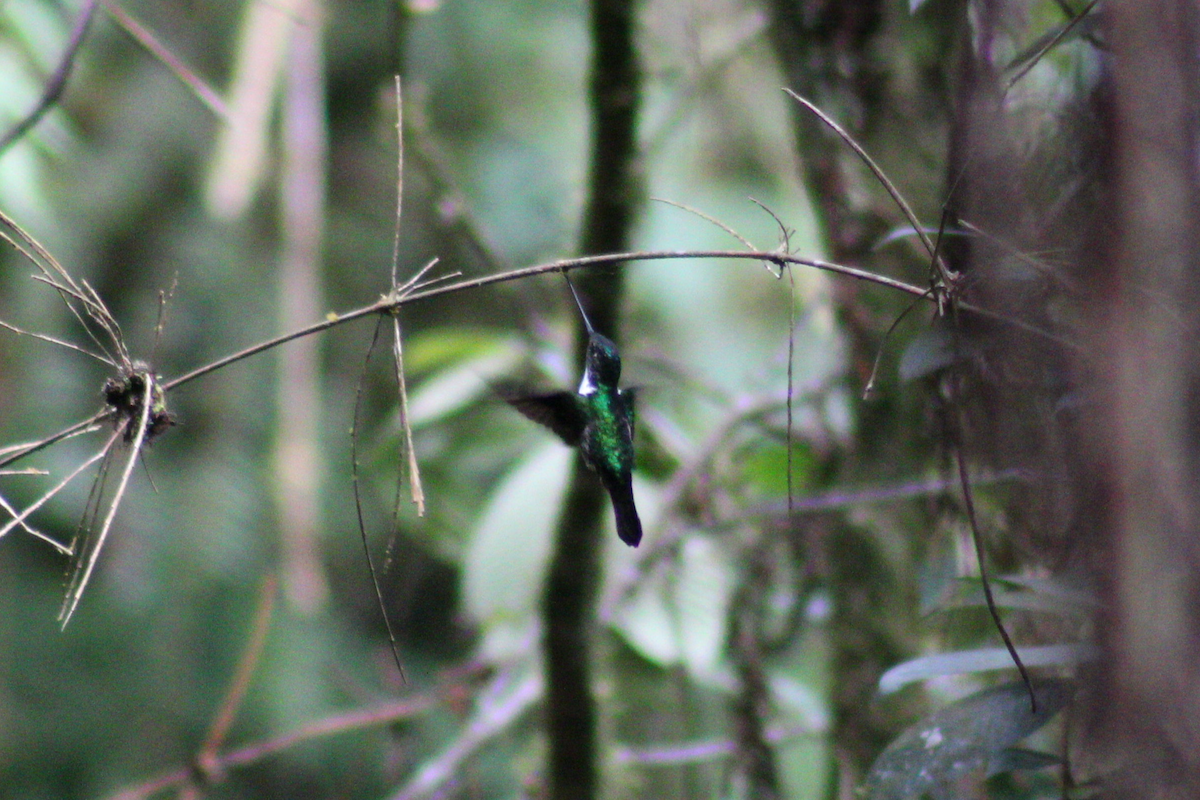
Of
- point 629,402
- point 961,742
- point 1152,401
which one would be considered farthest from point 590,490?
point 1152,401

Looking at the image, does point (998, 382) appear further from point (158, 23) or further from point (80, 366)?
point (158, 23)

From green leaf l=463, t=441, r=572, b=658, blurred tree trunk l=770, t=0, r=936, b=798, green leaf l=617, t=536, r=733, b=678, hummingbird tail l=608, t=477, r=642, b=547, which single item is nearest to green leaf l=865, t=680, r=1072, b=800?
hummingbird tail l=608, t=477, r=642, b=547

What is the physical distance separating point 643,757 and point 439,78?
306 cm

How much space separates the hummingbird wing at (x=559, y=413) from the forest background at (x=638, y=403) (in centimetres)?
6

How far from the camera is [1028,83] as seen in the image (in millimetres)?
1029

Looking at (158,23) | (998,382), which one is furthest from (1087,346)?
(158,23)

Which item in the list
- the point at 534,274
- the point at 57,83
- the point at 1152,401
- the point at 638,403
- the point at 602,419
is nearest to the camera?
the point at 1152,401

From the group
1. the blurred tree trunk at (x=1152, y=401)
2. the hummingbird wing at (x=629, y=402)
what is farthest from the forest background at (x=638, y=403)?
the hummingbird wing at (x=629, y=402)

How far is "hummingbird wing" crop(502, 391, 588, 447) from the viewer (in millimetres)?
892

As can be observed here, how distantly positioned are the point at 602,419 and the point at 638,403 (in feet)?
2.46

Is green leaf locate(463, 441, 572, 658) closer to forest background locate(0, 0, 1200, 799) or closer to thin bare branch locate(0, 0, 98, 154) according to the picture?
forest background locate(0, 0, 1200, 799)

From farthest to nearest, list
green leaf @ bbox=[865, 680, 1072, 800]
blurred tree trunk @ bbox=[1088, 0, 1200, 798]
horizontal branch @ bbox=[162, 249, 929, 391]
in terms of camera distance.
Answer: green leaf @ bbox=[865, 680, 1072, 800] → horizontal branch @ bbox=[162, 249, 929, 391] → blurred tree trunk @ bbox=[1088, 0, 1200, 798]

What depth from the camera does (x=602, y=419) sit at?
0.90 meters

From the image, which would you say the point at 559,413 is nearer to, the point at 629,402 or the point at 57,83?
the point at 629,402
